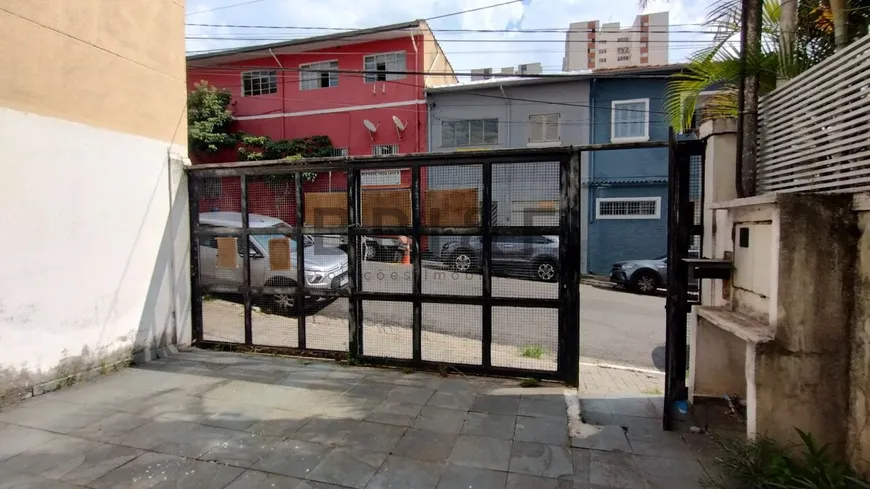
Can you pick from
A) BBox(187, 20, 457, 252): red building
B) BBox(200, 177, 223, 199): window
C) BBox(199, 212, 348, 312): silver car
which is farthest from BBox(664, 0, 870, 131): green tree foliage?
BBox(187, 20, 457, 252): red building

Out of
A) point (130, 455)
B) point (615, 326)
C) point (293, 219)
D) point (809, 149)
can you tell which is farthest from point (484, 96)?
point (130, 455)

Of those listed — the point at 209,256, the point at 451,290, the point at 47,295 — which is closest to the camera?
the point at 47,295

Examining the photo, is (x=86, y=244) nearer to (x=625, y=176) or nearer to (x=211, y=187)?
(x=211, y=187)

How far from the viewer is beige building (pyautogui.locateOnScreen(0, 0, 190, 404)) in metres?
3.90

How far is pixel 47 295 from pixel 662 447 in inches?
211

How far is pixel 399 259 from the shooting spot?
15.9 feet

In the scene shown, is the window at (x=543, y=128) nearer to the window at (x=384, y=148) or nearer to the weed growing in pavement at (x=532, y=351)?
the window at (x=384, y=148)

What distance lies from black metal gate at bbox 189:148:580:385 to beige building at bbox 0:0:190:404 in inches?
20.7

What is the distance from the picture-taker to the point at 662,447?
10.6ft

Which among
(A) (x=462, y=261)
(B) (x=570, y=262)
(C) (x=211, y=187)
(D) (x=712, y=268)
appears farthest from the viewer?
(C) (x=211, y=187)

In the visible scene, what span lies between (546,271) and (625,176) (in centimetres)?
1184

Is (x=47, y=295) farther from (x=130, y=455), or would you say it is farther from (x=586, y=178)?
(x=586, y=178)

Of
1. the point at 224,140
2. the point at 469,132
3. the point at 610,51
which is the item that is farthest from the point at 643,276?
the point at 610,51

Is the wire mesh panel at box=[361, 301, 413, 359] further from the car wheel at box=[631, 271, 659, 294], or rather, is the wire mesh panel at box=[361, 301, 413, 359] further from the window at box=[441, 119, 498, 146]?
the window at box=[441, 119, 498, 146]
